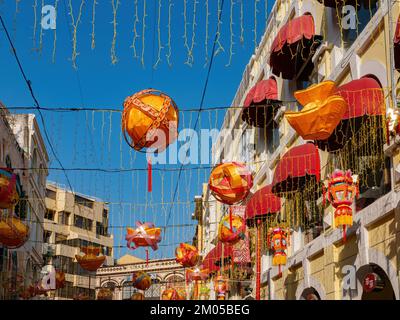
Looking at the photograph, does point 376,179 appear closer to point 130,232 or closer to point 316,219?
point 316,219

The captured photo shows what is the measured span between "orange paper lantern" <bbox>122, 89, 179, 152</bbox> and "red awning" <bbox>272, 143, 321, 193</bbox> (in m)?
5.29

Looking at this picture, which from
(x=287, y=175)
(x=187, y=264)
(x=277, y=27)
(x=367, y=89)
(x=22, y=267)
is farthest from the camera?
(x=22, y=267)

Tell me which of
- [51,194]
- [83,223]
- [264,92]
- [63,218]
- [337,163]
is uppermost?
[51,194]

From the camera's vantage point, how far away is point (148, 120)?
33.3ft

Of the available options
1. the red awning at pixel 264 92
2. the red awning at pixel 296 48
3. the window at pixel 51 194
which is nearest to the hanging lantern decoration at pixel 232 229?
the red awning at pixel 264 92

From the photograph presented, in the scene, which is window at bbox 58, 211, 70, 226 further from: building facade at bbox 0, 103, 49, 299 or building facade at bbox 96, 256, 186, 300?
building facade at bbox 0, 103, 49, 299

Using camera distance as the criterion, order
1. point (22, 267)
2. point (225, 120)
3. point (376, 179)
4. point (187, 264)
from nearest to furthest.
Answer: point (376, 179) < point (187, 264) < point (225, 120) < point (22, 267)

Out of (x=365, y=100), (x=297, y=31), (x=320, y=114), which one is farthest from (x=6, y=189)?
(x=365, y=100)

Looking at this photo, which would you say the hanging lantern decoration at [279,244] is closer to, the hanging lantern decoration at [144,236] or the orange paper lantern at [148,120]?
the hanging lantern decoration at [144,236]

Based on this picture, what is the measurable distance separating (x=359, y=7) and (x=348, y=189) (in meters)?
4.09

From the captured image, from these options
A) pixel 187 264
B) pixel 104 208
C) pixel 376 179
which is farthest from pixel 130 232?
pixel 104 208

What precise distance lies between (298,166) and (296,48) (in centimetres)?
325

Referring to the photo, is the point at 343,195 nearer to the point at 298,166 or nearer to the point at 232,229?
the point at 298,166
